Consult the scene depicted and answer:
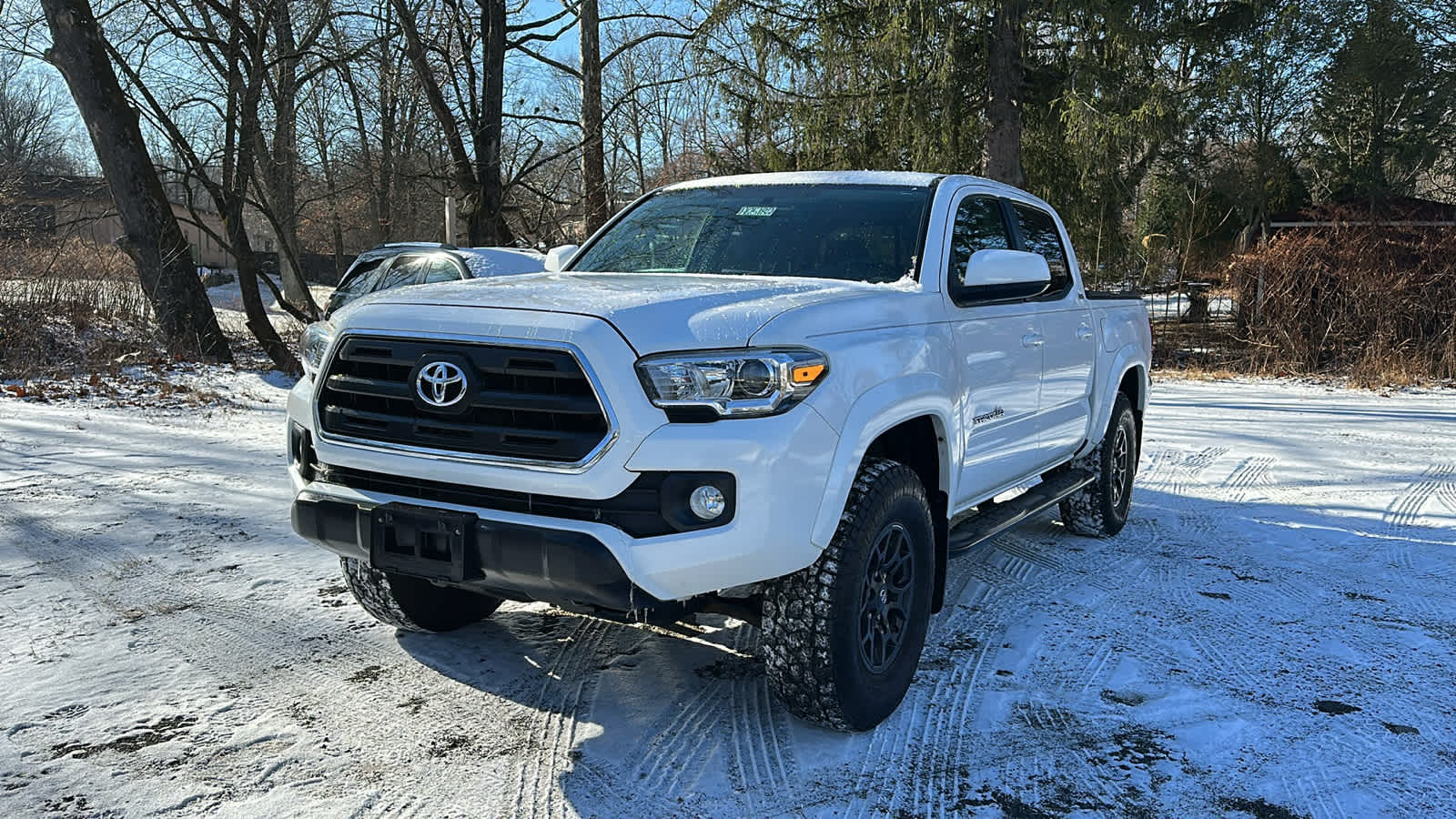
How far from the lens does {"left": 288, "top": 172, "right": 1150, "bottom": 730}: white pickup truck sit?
303 cm

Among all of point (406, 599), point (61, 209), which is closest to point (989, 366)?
point (406, 599)

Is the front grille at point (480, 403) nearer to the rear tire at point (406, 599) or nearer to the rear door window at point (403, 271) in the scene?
the rear tire at point (406, 599)

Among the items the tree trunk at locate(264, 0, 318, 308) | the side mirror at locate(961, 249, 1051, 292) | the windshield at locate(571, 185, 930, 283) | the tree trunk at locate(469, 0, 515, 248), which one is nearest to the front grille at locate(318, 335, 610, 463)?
the windshield at locate(571, 185, 930, 283)

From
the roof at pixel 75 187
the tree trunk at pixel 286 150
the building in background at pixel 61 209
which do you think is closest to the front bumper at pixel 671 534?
the tree trunk at pixel 286 150

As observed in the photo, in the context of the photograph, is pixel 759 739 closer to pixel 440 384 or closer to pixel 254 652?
pixel 440 384

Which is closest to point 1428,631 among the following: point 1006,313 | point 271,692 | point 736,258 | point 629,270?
point 1006,313

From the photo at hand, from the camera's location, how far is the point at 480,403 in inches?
124

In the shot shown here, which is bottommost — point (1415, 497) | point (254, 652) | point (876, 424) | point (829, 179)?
point (1415, 497)

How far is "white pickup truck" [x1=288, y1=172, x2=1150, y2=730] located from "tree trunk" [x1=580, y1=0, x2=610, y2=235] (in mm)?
14521

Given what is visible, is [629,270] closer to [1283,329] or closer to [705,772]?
[705,772]

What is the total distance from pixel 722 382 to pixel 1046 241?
3.35m

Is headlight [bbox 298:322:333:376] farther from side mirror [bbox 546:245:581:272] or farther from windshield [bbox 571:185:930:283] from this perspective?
windshield [bbox 571:185:930:283]

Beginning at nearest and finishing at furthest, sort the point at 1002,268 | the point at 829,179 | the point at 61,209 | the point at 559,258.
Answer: the point at 1002,268 < the point at 829,179 < the point at 559,258 < the point at 61,209

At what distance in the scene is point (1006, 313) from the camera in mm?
4602
